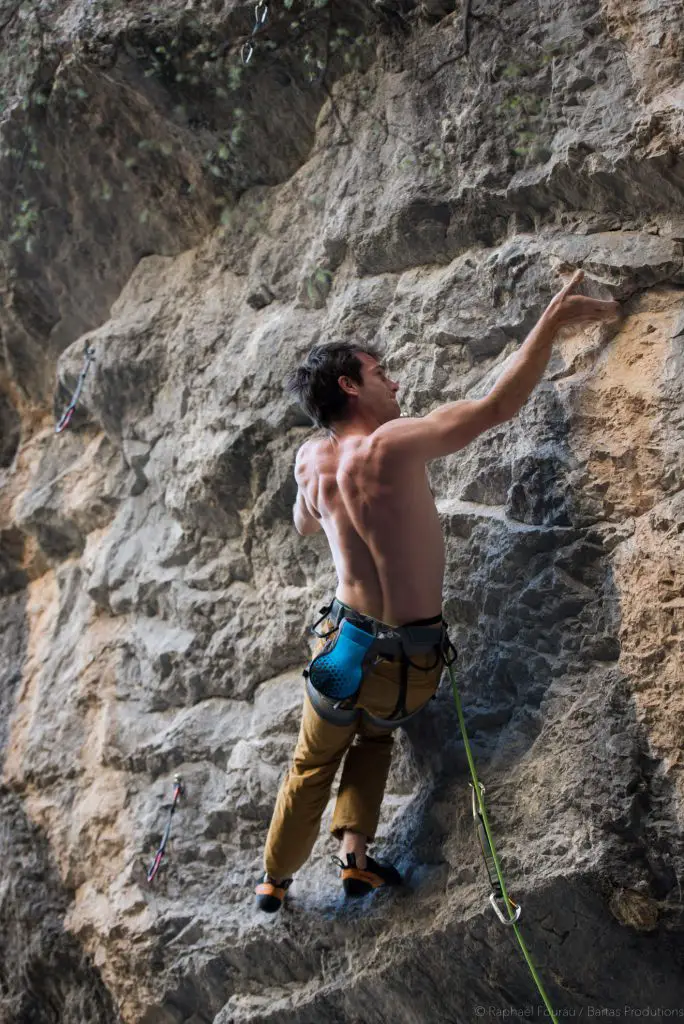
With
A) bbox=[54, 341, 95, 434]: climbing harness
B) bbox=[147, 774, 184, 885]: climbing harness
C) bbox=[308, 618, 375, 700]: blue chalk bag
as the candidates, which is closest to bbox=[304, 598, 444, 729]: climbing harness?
bbox=[308, 618, 375, 700]: blue chalk bag

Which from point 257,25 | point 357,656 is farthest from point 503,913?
point 257,25

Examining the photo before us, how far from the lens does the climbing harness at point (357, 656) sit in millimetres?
2533

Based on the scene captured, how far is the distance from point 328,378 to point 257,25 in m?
1.58

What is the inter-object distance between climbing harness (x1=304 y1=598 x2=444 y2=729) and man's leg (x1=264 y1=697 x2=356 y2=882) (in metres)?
0.05

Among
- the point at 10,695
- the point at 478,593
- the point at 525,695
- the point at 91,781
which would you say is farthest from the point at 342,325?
the point at 10,695

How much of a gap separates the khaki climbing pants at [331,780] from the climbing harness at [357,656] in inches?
1.3

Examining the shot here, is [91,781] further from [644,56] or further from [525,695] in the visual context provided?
[644,56]

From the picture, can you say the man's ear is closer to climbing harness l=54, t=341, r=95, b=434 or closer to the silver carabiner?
the silver carabiner

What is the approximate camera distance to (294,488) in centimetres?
332

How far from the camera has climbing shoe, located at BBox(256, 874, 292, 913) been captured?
9.31 ft

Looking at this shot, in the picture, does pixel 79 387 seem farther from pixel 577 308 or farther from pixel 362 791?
pixel 577 308

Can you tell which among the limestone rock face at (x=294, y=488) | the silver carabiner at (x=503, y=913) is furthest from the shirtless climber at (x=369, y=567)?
the silver carabiner at (x=503, y=913)

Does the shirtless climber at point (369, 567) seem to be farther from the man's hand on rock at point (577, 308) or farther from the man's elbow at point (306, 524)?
the man's elbow at point (306, 524)

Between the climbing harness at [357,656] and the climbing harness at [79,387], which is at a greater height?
the climbing harness at [79,387]
